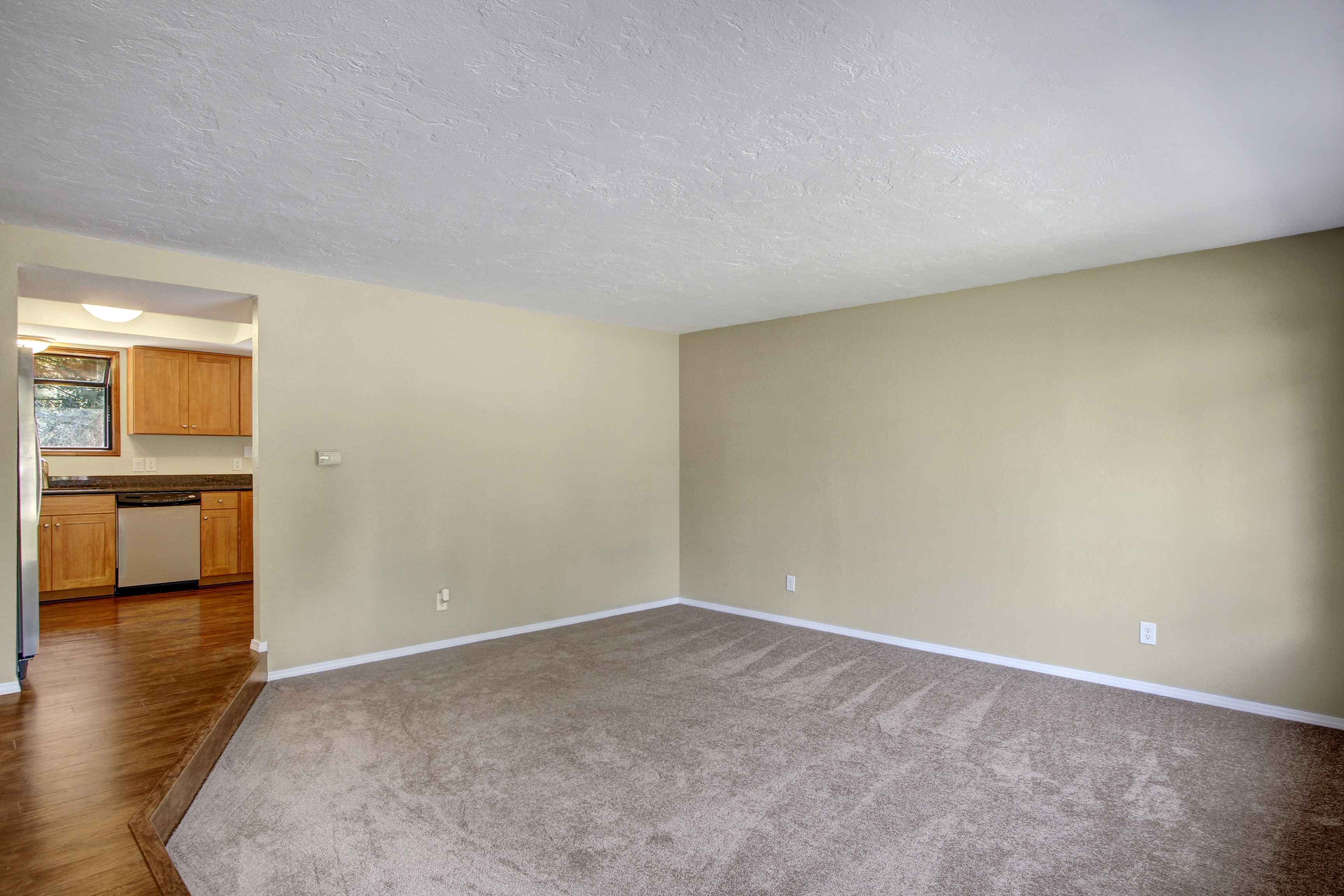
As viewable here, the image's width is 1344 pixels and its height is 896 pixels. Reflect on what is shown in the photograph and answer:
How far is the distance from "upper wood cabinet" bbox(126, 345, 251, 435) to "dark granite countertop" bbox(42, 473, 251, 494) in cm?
42

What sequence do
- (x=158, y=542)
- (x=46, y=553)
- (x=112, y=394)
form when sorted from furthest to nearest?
(x=112, y=394)
(x=158, y=542)
(x=46, y=553)

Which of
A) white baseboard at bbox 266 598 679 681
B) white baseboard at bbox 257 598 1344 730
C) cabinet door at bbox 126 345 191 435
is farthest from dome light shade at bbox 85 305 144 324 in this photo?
white baseboard at bbox 266 598 679 681

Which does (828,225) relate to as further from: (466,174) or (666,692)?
(666,692)

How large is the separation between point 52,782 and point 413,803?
4.18ft

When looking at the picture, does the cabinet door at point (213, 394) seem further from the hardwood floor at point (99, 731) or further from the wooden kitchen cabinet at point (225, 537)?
the hardwood floor at point (99, 731)

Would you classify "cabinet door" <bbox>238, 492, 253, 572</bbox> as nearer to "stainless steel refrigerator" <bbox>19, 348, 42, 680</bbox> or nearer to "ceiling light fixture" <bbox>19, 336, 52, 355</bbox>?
"ceiling light fixture" <bbox>19, 336, 52, 355</bbox>

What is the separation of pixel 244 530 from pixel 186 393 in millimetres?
1384

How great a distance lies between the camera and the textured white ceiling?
1773 mm

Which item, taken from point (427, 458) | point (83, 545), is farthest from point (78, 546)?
point (427, 458)

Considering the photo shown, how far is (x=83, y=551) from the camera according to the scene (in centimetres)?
577

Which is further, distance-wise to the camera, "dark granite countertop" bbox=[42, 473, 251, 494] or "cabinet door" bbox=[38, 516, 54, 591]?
"dark granite countertop" bbox=[42, 473, 251, 494]

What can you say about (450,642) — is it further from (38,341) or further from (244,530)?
(38,341)

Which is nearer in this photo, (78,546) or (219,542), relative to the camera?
(78,546)

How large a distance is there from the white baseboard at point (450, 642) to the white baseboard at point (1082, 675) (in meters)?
0.99
